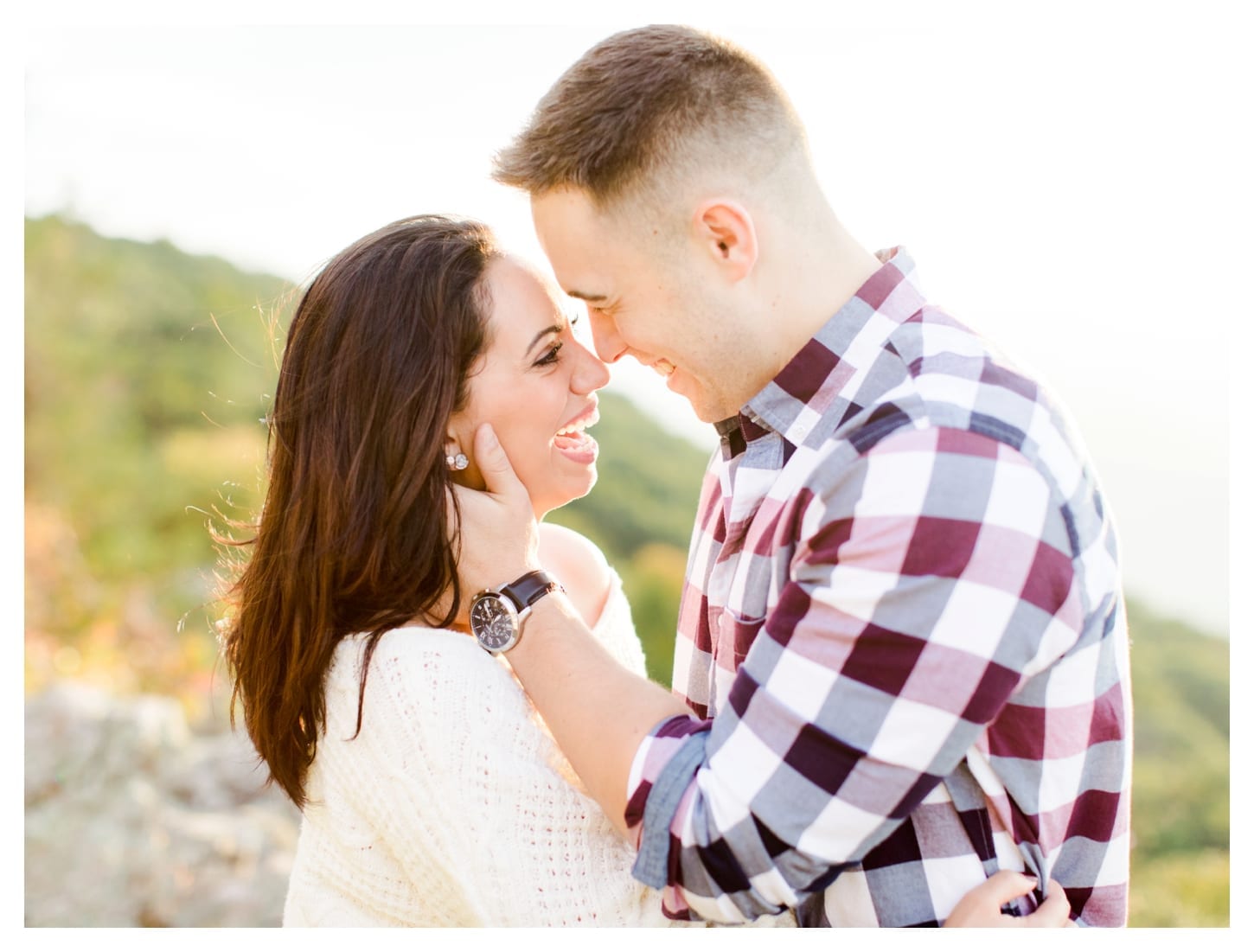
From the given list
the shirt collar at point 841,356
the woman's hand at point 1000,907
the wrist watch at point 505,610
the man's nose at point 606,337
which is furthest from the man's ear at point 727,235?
the woman's hand at point 1000,907

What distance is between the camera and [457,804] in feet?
6.31

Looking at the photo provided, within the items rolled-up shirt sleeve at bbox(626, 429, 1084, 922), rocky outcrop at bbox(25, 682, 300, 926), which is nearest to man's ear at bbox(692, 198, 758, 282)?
rolled-up shirt sleeve at bbox(626, 429, 1084, 922)

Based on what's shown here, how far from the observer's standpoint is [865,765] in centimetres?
159

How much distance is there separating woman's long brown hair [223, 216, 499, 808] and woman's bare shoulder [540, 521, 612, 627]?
0.57m

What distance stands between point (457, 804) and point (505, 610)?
39 centimetres

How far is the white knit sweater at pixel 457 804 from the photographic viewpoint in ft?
6.28

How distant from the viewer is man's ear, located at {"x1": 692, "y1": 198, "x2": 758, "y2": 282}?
6.52 feet

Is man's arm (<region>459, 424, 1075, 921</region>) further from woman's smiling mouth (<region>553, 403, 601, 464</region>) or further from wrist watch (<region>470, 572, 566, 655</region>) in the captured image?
woman's smiling mouth (<region>553, 403, 601, 464</region>)

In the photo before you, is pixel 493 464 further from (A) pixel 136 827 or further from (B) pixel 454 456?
(A) pixel 136 827

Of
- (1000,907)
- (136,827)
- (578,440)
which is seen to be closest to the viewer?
(1000,907)

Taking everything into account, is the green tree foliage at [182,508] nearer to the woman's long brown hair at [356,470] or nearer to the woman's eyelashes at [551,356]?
the woman's long brown hair at [356,470]

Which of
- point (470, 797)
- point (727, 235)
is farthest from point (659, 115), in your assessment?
point (470, 797)

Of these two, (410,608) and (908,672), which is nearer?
(908,672)
